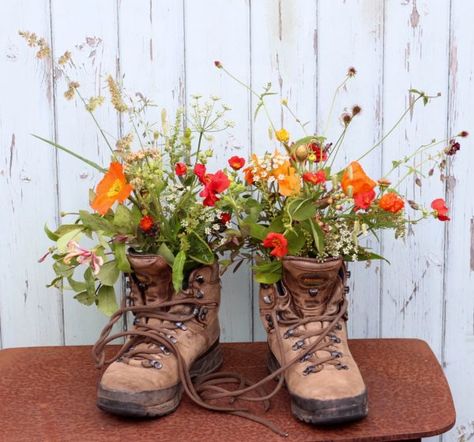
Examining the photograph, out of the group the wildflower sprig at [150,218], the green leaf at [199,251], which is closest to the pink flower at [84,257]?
the wildflower sprig at [150,218]

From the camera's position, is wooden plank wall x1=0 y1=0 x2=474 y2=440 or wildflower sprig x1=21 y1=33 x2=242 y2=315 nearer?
wildflower sprig x1=21 y1=33 x2=242 y2=315

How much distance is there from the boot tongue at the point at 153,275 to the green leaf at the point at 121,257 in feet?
0.05

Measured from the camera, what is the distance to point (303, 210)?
2.77ft

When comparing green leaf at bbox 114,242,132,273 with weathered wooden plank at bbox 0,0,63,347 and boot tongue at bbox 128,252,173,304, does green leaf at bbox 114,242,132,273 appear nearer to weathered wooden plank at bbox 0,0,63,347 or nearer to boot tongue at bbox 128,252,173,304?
boot tongue at bbox 128,252,173,304

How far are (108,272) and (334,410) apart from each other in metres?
0.39

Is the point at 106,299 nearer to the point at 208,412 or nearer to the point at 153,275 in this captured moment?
the point at 153,275

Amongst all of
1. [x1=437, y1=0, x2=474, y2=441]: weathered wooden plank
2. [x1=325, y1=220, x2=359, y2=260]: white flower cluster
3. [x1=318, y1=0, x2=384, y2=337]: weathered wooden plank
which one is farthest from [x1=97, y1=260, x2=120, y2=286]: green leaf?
[x1=437, y1=0, x2=474, y2=441]: weathered wooden plank

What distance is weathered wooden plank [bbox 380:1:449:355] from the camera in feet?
3.79

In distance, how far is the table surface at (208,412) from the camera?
76 cm

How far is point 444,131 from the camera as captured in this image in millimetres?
1171

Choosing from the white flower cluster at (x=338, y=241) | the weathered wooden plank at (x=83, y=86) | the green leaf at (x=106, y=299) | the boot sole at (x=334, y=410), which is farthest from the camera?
the weathered wooden plank at (x=83, y=86)

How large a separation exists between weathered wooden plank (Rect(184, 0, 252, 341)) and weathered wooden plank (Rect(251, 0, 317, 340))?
2 cm

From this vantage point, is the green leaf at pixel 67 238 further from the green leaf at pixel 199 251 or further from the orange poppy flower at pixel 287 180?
the orange poppy flower at pixel 287 180

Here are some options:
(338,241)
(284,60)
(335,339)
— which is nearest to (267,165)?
(338,241)
